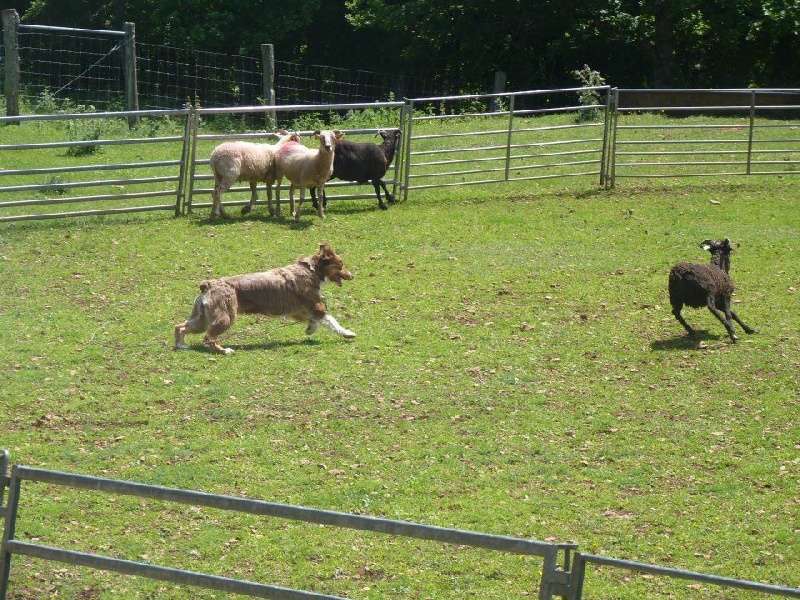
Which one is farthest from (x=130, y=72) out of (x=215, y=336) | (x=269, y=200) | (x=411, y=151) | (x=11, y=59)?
(x=215, y=336)

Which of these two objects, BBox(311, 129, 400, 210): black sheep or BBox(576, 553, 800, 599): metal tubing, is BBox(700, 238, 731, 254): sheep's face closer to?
BBox(311, 129, 400, 210): black sheep

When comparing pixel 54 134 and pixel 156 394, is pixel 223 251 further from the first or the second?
pixel 54 134

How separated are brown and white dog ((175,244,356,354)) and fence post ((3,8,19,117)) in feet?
33.0

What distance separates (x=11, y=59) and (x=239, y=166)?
6.09 m

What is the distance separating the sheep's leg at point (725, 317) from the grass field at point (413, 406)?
13 cm

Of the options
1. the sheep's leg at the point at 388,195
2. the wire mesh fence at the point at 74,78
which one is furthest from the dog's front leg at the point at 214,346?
the wire mesh fence at the point at 74,78

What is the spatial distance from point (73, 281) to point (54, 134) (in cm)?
780

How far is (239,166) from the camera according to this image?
49.6ft

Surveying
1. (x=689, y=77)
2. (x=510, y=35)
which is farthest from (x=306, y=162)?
(x=689, y=77)

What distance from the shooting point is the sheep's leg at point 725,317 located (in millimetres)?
10360

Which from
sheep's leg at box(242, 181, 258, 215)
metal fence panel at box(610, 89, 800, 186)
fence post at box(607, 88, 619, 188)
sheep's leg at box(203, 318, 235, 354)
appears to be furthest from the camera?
metal fence panel at box(610, 89, 800, 186)

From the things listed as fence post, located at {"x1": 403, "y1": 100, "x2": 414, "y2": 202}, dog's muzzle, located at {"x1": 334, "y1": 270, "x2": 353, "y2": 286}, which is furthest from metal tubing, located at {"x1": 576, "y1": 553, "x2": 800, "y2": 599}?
fence post, located at {"x1": 403, "y1": 100, "x2": 414, "y2": 202}

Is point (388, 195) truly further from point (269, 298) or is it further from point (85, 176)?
point (269, 298)

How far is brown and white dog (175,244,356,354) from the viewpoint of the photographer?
32.7 ft
